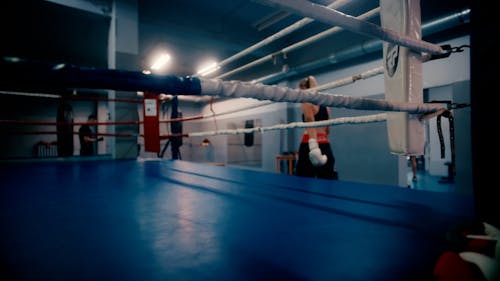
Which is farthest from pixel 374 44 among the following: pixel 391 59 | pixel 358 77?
pixel 391 59

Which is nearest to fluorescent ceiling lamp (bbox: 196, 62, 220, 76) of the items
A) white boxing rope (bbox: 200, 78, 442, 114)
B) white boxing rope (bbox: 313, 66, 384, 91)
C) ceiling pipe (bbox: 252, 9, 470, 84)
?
ceiling pipe (bbox: 252, 9, 470, 84)

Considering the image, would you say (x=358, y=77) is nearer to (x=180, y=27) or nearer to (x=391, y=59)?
(x=391, y=59)

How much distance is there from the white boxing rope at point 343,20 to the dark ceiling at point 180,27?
10.8 ft

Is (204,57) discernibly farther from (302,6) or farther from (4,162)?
(302,6)

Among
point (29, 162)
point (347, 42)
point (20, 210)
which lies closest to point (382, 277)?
point (20, 210)

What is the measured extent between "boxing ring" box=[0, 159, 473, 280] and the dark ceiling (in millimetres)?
3259

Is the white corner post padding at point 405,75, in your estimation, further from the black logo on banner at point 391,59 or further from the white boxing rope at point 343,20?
the white boxing rope at point 343,20

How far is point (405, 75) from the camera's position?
1110 millimetres

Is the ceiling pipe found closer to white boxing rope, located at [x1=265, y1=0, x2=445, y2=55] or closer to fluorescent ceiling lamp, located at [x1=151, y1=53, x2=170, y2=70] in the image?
fluorescent ceiling lamp, located at [x1=151, y1=53, x2=170, y2=70]

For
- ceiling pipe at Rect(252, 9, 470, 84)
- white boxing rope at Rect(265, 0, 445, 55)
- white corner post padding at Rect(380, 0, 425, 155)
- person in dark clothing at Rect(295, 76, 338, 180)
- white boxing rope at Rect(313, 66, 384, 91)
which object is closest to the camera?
white boxing rope at Rect(265, 0, 445, 55)

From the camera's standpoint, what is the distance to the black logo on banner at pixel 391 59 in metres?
1.15

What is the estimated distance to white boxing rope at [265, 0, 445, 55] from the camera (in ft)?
2.35

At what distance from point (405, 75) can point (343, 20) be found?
47 centimetres

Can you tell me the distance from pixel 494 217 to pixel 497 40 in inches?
20.0
